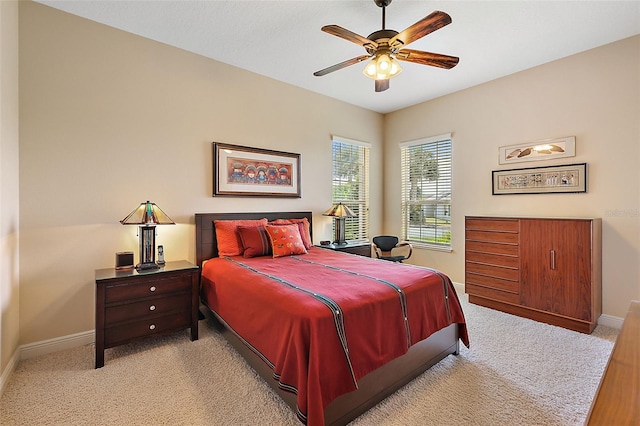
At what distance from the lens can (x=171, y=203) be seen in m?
3.22

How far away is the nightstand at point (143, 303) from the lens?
237cm

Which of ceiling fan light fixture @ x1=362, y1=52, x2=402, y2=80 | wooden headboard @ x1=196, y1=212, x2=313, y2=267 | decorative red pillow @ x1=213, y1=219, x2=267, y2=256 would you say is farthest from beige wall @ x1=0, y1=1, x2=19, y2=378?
ceiling fan light fixture @ x1=362, y1=52, x2=402, y2=80

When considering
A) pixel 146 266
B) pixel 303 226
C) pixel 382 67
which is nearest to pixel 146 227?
pixel 146 266

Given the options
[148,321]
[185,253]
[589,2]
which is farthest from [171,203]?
[589,2]

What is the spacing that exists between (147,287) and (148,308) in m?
0.19

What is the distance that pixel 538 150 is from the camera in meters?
3.58

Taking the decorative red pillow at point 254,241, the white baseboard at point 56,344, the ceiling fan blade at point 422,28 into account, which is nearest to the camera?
the ceiling fan blade at point 422,28

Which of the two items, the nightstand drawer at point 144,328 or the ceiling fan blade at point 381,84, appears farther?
the ceiling fan blade at point 381,84

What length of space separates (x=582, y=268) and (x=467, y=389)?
1950 mm

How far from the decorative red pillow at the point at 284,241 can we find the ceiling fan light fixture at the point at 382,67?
1880mm

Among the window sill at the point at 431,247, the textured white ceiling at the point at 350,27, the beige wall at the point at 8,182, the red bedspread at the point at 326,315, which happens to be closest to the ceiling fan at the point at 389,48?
the textured white ceiling at the point at 350,27

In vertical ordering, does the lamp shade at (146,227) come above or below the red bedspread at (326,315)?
above

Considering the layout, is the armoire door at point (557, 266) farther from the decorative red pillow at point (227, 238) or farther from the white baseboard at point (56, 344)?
the white baseboard at point (56, 344)

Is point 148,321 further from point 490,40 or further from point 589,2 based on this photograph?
point 589,2
